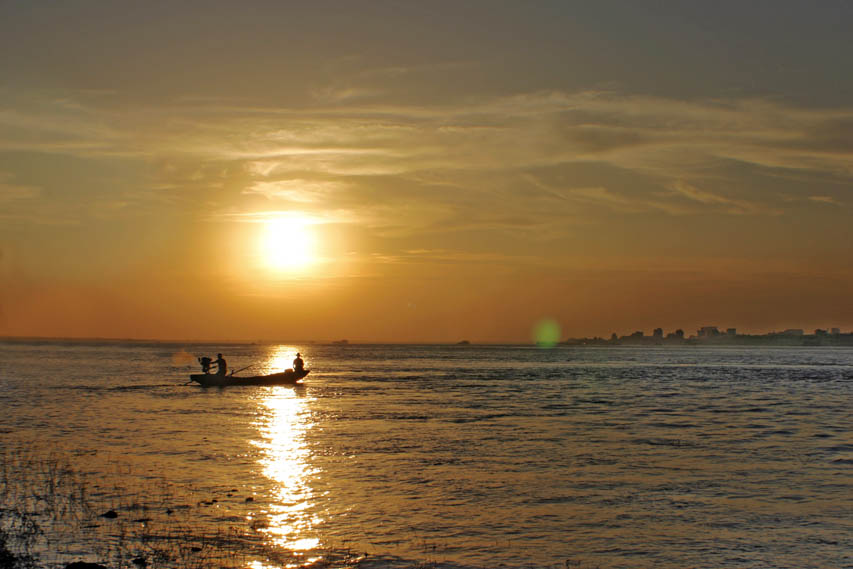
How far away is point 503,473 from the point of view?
25.5 meters

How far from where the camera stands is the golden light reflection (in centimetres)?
1753

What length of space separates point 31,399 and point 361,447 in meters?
36.3

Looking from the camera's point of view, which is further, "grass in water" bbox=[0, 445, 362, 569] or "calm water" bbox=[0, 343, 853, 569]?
"calm water" bbox=[0, 343, 853, 569]

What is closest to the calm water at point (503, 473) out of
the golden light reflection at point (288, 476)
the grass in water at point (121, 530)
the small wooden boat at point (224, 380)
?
the golden light reflection at point (288, 476)

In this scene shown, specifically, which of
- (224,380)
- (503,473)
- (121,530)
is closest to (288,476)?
(503,473)

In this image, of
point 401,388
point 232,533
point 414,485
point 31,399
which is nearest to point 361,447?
point 414,485

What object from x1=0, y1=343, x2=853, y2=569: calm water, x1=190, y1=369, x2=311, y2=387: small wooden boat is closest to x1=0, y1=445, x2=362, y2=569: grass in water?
x1=0, y1=343, x2=853, y2=569: calm water

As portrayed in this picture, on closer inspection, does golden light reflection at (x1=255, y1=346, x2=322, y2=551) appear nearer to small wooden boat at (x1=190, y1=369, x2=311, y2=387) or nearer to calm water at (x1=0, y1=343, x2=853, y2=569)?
calm water at (x1=0, y1=343, x2=853, y2=569)

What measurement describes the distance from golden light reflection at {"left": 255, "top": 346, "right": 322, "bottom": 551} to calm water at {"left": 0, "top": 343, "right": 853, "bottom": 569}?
3.2 inches

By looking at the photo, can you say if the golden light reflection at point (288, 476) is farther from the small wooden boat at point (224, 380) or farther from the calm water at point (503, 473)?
the small wooden boat at point (224, 380)

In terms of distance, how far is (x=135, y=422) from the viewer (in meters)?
40.9

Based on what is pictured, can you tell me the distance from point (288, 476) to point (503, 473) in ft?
23.7

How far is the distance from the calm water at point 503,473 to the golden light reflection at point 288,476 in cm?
8

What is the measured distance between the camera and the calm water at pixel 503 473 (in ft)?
55.8
